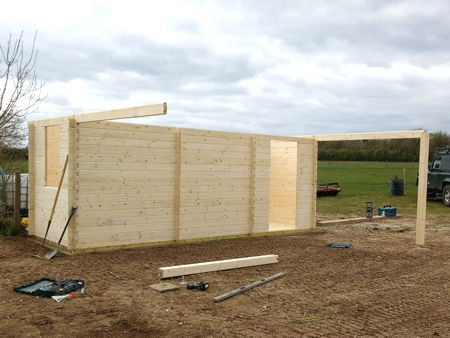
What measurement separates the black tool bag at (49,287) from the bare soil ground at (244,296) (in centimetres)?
12

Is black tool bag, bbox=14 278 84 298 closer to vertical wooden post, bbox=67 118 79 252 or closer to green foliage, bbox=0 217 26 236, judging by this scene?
vertical wooden post, bbox=67 118 79 252

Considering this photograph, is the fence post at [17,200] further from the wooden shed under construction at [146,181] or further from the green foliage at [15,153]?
the green foliage at [15,153]

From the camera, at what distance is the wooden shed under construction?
809 cm

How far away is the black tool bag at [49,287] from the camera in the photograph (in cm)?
557

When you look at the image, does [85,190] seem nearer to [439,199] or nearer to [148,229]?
[148,229]

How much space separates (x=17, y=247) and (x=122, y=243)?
2069mm

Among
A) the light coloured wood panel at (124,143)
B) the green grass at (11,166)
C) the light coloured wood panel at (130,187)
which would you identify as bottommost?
the light coloured wood panel at (130,187)

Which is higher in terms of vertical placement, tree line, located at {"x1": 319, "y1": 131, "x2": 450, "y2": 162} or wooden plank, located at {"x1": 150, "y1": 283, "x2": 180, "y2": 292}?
tree line, located at {"x1": 319, "y1": 131, "x2": 450, "y2": 162}

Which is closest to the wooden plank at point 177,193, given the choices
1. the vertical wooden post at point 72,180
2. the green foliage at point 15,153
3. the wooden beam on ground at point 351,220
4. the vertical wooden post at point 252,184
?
the vertical wooden post at point 252,184

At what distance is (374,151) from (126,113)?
41.0 metres

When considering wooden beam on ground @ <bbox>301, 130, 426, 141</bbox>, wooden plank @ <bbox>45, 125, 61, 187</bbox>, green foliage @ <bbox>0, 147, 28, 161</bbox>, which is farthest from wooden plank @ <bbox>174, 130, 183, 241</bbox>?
green foliage @ <bbox>0, 147, 28, 161</bbox>

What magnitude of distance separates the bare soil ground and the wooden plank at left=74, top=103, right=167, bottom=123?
244 centimetres

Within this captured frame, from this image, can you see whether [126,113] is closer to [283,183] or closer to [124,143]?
[124,143]

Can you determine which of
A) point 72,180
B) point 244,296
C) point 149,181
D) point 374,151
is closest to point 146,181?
point 149,181
